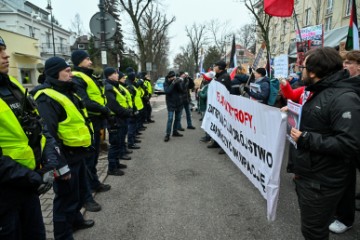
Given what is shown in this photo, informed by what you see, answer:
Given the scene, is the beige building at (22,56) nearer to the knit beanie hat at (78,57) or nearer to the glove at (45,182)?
the knit beanie hat at (78,57)

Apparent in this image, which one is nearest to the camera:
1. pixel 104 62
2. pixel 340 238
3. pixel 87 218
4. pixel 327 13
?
pixel 340 238

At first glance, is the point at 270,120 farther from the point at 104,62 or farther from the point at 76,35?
the point at 76,35

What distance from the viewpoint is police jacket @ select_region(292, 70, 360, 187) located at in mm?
1938

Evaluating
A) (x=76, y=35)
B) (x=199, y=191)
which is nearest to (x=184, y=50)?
(x=76, y=35)

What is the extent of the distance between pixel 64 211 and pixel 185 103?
22.3 feet

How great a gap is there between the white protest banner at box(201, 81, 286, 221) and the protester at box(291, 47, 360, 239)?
685 mm

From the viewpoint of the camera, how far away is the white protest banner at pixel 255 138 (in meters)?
2.96

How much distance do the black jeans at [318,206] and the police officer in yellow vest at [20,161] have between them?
2137 millimetres

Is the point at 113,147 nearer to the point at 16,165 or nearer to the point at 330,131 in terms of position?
the point at 16,165

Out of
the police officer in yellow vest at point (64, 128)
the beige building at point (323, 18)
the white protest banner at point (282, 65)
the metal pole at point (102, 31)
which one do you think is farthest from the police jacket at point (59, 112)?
the beige building at point (323, 18)

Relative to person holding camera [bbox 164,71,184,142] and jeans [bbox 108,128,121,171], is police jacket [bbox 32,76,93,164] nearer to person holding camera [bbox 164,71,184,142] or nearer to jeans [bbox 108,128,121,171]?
jeans [bbox 108,128,121,171]

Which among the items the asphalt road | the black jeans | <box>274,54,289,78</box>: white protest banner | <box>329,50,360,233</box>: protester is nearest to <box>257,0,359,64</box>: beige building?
<box>274,54,289,78</box>: white protest banner

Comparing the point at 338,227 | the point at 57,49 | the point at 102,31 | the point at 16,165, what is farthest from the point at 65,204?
the point at 57,49

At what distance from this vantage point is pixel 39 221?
2.33 metres
